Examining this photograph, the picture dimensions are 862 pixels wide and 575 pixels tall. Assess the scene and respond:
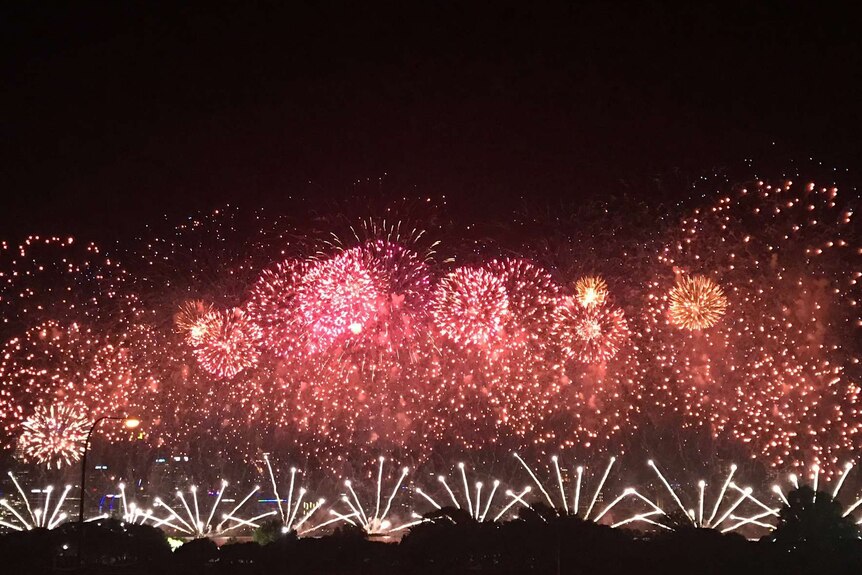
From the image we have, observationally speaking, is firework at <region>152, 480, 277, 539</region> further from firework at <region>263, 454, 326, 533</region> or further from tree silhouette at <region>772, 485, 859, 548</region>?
tree silhouette at <region>772, 485, 859, 548</region>

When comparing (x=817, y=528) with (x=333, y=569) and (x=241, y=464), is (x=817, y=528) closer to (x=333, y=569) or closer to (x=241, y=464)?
(x=333, y=569)

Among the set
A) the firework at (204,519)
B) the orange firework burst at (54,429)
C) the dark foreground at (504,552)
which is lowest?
the dark foreground at (504,552)

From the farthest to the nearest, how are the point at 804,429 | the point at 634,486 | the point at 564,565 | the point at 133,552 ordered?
the point at 634,486
the point at 804,429
the point at 133,552
the point at 564,565

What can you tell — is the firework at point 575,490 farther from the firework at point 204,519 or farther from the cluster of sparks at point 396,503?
the firework at point 204,519

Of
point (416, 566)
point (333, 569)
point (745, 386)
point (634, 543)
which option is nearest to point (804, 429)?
point (745, 386)

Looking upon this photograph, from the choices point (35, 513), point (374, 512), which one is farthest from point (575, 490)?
point (35, 513)

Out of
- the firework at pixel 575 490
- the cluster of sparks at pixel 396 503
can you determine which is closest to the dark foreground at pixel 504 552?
the firework at pixel 575 490

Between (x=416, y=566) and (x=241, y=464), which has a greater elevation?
(x=241, y=464)

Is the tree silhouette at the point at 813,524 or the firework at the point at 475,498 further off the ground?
the firework at the point at 475,498

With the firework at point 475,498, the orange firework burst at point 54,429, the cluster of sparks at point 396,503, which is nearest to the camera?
the orange firework burst at point 54,429

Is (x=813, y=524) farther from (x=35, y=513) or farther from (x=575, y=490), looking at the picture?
(x=35, y=513)
